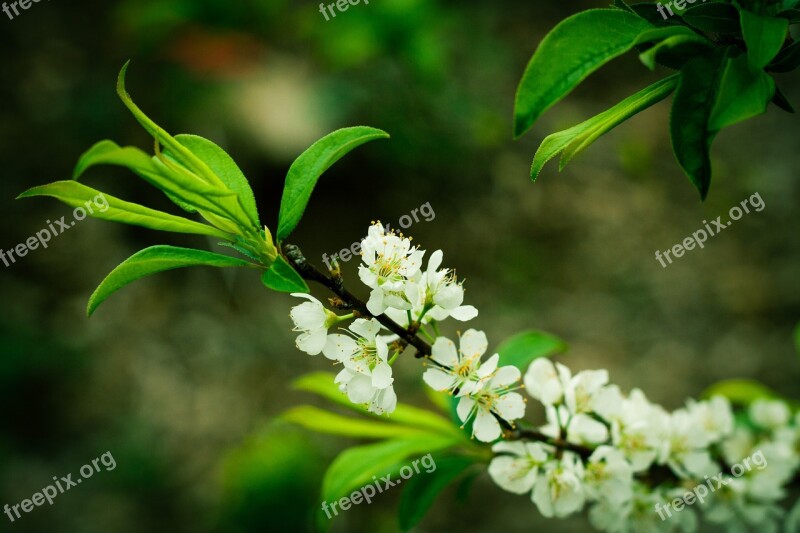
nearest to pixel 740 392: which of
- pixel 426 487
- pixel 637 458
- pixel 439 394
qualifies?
pixel 637 458

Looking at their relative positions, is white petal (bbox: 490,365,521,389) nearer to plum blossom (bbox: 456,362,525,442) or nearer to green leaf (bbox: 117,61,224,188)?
plum blossom (bbox: 456,362,525,442)

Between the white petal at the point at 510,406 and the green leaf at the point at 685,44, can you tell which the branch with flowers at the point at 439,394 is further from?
the green leaf at the point at 685,44

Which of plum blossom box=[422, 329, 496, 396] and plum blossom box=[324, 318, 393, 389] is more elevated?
plum blossom box=[324, 318, 393, 389]

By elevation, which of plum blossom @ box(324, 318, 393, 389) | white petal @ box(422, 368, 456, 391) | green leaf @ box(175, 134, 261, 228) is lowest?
white petal @ box(422, 368, 456, 391)

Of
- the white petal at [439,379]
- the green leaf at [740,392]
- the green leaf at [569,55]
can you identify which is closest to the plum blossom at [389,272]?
the white petal at [439,379]

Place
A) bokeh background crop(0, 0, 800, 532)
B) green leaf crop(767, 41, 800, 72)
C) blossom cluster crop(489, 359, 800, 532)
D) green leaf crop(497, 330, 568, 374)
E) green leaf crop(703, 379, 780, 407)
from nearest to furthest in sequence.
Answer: green leaf crop(767, 41, 800, 72), blossom cluster crop(489, 359, 800, 532), green leaf crop(497, 330, 568, 374), green leaf crop(703, 379, 780, 407), bokeh background crop(0, 0, 800, 532)

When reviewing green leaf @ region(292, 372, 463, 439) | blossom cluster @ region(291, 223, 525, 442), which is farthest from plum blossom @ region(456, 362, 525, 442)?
green leaf @ region(292, 372, 463, 439)

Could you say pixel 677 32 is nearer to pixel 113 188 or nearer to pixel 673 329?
pixel 673 329
